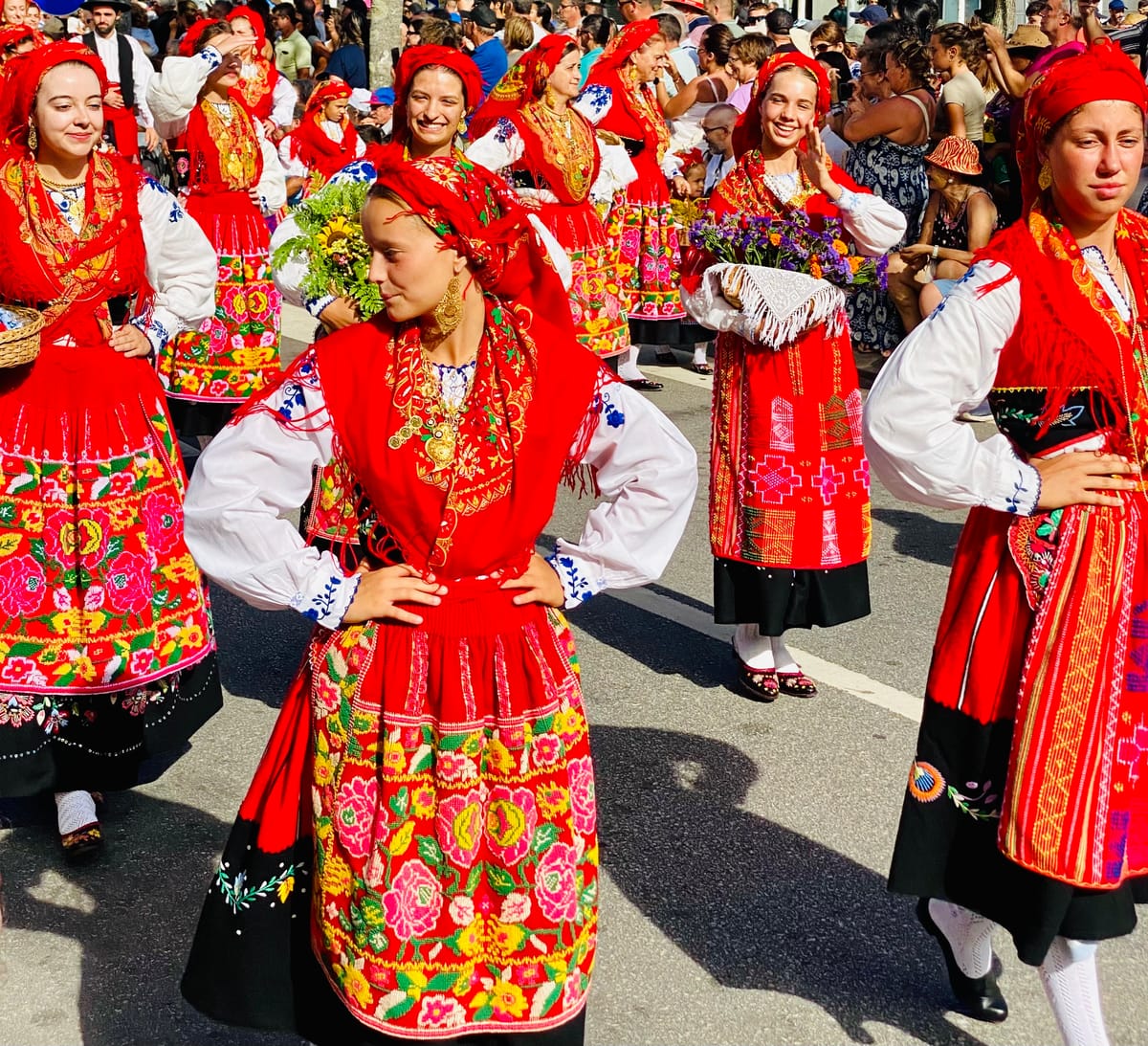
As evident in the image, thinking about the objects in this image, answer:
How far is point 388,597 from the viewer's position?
2646mm

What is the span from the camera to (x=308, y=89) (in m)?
16.4

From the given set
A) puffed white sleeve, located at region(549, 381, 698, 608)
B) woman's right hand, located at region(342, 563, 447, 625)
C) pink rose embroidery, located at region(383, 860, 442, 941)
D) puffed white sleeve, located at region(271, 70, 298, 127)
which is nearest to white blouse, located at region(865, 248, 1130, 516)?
puffed white sleeve, located at region(549, 381, 698, 608)

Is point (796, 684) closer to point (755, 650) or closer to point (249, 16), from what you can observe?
point (755, 650)

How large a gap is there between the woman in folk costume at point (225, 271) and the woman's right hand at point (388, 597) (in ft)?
17.3

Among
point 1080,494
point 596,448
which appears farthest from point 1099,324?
point 596,448

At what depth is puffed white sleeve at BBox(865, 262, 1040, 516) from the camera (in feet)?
9.37

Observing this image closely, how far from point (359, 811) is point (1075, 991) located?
1.38 meters

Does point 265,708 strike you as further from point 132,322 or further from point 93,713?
point 132,322

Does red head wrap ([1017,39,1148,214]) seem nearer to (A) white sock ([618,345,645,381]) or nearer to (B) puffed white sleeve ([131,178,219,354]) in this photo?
(B) puffed white sleeve ([131,178,219,354])

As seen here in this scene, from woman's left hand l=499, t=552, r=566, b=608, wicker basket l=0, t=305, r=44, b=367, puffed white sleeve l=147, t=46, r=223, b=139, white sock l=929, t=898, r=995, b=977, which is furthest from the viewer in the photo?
puffed white sleeve l=147, t=46, r=223, b=139

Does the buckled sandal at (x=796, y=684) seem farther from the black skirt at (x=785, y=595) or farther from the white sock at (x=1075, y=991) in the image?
the white sock at (x=1075, y=991)

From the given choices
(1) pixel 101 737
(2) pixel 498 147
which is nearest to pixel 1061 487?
(1) pixel 101 737

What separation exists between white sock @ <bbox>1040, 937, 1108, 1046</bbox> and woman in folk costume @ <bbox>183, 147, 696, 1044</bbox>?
2.96 ft

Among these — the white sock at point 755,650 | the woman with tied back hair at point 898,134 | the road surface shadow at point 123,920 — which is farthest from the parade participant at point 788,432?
the woman with tied back hair at point 898,134
